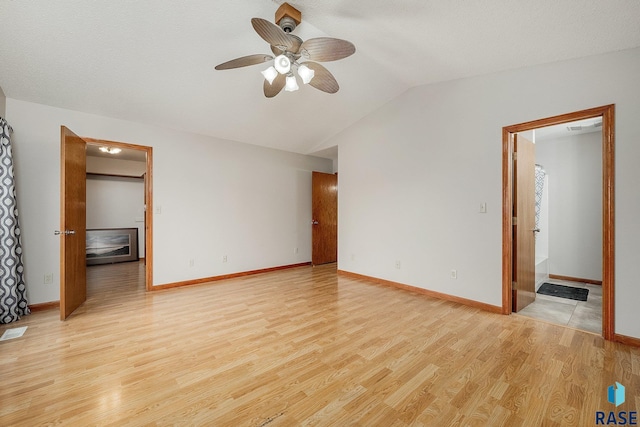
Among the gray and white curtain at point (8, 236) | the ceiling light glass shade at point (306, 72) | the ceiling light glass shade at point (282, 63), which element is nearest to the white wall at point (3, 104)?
the gray and white curtain at point (8, 236)

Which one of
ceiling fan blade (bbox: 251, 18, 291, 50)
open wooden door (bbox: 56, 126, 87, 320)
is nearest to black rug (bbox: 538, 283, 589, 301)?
ceiling fan blade (bbox: 251, 18, 291, 50)

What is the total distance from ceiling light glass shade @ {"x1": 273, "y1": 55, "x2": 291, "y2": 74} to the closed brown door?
2.64 meters

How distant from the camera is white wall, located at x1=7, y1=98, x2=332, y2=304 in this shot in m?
3.17

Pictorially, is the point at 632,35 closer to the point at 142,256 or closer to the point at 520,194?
the point at 520,194

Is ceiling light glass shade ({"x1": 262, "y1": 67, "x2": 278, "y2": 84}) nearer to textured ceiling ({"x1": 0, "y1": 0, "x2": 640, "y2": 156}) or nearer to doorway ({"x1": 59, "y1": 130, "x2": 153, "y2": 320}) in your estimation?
textured ceiling ({"x1": 0, "y1": 0, "x2": 640, "y2": 156})

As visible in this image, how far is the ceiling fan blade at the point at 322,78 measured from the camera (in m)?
2.29

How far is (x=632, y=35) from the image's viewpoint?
212 centimetres

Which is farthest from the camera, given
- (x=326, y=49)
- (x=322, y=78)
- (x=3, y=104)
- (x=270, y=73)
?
(x=3, y=104)

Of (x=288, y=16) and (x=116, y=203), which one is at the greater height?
(x=288, y=16)

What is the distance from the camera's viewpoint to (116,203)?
641 centimetres

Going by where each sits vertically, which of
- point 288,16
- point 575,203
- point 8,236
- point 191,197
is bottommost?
point 8,236

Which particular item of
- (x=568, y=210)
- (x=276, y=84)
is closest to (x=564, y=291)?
(x=568, y=210)

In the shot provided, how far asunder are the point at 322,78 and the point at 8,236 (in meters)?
3.71

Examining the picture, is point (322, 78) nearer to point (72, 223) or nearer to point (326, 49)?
point (326, 49)
